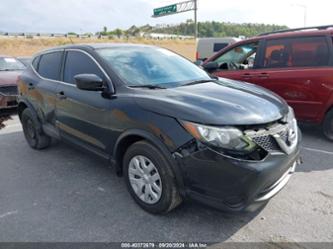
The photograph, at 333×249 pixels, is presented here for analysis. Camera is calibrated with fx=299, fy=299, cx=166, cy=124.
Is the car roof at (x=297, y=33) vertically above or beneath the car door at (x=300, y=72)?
above

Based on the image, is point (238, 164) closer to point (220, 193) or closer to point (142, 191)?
point (220, 193)

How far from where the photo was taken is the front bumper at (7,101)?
274 inches

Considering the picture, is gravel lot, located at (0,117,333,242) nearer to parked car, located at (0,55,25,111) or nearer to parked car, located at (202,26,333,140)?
parked car, located at (202,26,333,140)

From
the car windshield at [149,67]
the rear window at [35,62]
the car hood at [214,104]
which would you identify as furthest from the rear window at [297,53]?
the rear window at [35,62]

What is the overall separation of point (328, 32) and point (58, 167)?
463cm

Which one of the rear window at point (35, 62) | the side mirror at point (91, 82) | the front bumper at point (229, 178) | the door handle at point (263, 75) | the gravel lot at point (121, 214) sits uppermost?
the rear window at point (35, 62)

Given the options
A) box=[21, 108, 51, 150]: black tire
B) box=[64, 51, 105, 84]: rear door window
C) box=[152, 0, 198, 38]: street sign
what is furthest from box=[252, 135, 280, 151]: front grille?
box=[152, 0, 198, 38]: street sign

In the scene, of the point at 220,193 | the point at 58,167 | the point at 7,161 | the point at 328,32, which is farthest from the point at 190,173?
the point at 328,32

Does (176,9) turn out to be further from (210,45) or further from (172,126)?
(172,126)

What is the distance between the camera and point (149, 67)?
356 cm

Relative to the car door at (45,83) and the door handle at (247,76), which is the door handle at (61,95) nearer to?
the car door at (45,83)

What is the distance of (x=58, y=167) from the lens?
4.21m

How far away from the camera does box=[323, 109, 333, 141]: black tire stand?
15.8 feet

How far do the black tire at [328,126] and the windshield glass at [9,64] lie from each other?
764 cm
